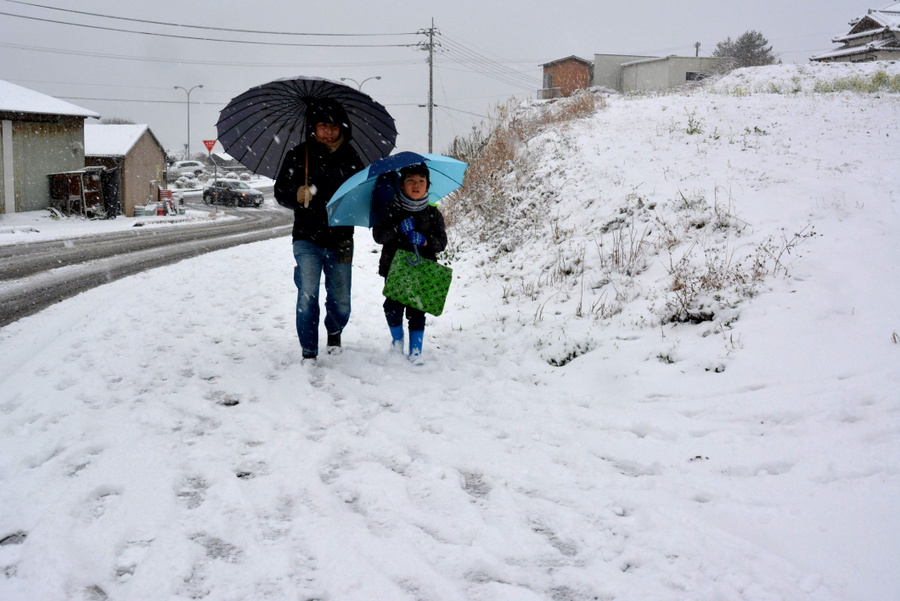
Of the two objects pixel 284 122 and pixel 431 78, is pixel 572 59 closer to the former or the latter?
pixel 431 78

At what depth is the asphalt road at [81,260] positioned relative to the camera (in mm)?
7113

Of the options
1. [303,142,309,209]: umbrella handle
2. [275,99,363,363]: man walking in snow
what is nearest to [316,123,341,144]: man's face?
[275,99,363,363]: man walking in snow

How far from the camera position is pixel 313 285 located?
4.39m

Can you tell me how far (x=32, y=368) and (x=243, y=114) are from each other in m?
2.66

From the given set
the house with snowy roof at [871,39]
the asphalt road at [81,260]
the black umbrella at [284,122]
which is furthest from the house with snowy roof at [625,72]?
the black umbrella at [284,122]

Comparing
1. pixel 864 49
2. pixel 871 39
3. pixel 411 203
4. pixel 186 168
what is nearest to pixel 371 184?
pixel 411 203

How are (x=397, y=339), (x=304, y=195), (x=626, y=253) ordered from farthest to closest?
(x=626, y=253), (x=397, y=339), (x=304, y=195)

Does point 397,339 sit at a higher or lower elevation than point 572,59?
lower

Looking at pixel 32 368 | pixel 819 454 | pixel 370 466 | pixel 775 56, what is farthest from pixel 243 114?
pixel 775 56

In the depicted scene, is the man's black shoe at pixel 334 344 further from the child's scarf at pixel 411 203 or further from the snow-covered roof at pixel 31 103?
the snow-covered roof at pixel 31 103

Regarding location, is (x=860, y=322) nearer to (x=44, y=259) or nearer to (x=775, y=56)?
(x=44, y=259)

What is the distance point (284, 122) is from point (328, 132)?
604 mm

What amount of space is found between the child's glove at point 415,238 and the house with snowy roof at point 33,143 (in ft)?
77.4

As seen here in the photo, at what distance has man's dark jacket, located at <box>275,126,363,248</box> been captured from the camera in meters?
4.25
